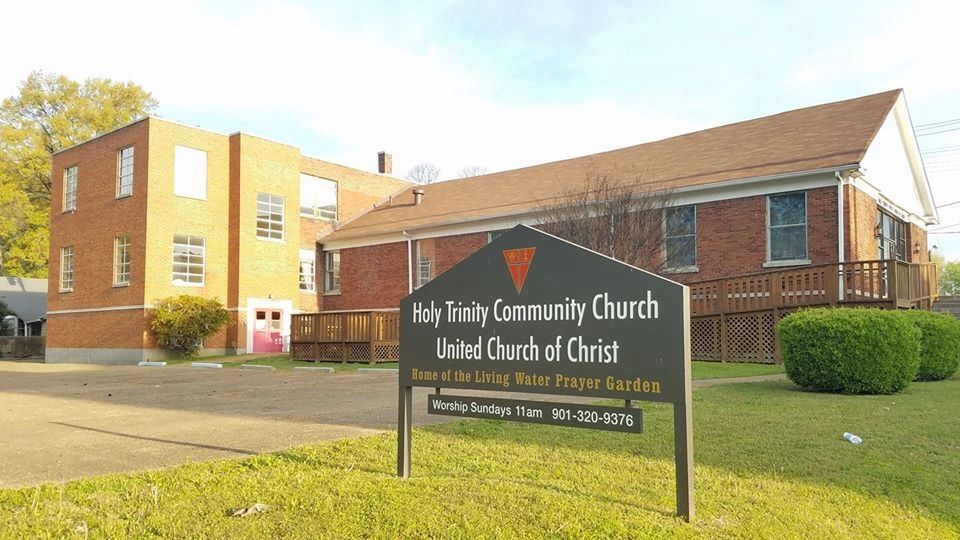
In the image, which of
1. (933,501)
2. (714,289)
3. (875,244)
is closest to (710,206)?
(714,289)

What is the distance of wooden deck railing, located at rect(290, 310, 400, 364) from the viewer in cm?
2000

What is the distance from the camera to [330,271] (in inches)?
1185

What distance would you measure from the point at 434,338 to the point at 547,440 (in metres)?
1.94

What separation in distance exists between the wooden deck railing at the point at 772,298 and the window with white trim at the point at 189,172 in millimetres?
17868

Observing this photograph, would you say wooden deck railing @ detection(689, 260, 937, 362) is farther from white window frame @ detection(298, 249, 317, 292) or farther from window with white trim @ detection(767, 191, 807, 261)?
white window frame @ detection(298, 249, 317, 292)

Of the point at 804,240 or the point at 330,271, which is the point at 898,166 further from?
the point at 330,271

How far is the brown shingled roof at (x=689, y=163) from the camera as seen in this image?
18766 mm

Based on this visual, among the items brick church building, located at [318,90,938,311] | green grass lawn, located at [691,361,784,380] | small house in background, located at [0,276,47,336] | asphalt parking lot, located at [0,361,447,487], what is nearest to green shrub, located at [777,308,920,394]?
green grass lawn, located at [691,361,784,380]

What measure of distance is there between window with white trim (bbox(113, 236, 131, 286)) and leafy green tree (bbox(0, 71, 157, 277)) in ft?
51.6

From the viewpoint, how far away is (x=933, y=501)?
16.1ft

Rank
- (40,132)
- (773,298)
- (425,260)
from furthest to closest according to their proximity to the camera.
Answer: (40,132) < (425,260) < (773,298)

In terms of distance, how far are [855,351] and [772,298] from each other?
6.41 meters

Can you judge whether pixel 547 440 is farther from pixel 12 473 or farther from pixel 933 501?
pixel 12 473

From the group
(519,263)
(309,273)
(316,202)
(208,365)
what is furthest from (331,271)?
(519,263)
